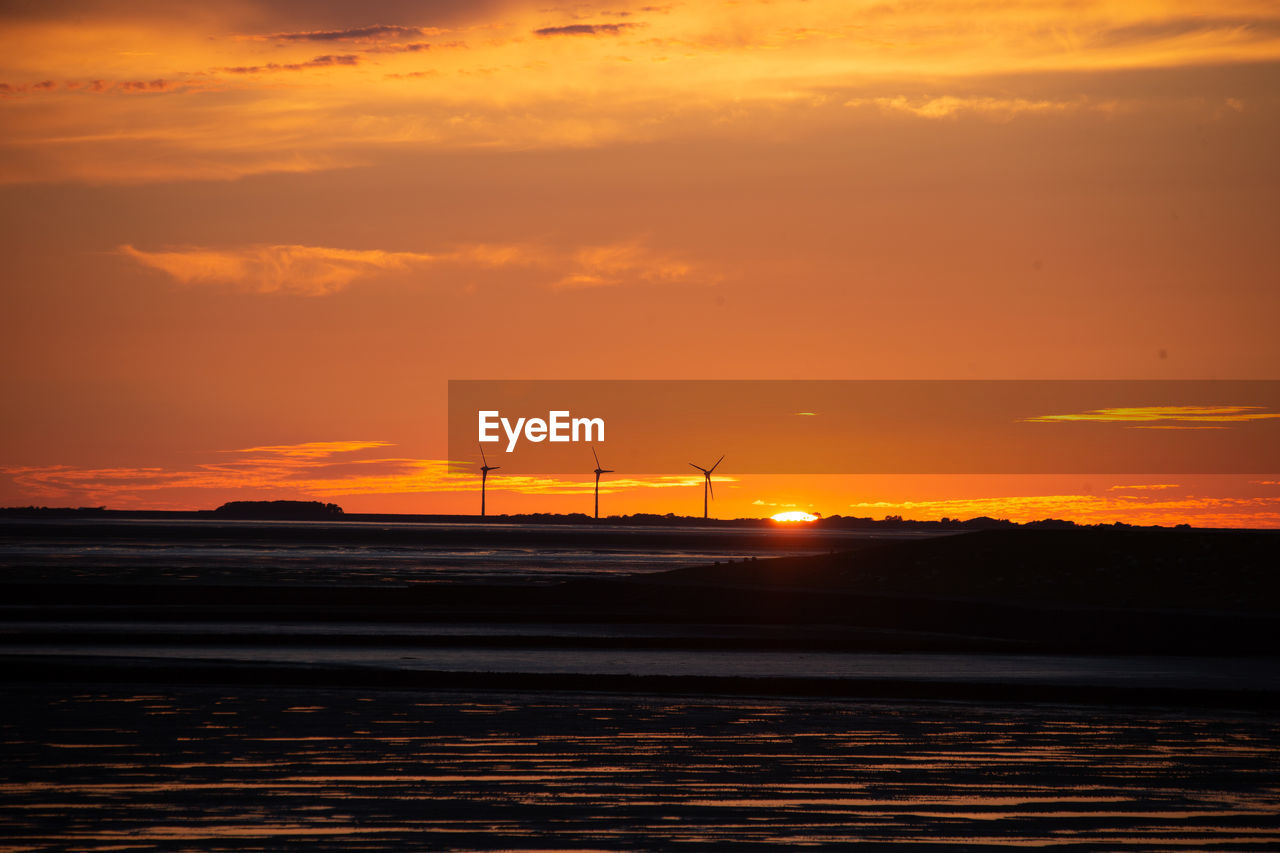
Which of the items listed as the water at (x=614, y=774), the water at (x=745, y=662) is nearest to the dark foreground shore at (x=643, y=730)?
the water at (x=614, y=774)

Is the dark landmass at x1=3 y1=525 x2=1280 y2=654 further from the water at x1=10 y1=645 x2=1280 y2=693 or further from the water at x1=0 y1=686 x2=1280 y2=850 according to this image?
the water at x1=0 y1=686 x2=1280 y2=850

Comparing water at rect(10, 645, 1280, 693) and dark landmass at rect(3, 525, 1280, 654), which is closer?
water at rect(10, 645, 1280, 693)

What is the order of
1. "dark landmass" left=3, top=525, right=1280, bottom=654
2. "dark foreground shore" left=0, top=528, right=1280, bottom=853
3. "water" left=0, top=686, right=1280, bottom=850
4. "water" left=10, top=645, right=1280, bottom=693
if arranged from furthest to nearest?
"dark landmass" left=3, top=525, right=1280, bottom=654 < "water" left=10, top=645, right=1280, bottom=693 < "dark foreground shore" left=0, top=528, right=1280, bottom=853 < "water" left=0, top=686, right=1280, bottom=850

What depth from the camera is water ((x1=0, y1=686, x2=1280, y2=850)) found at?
614 inches

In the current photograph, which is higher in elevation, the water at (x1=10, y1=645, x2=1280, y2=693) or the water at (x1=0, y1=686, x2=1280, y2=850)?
the water at (x1=0, y1=686, x2=1280, y2=850)

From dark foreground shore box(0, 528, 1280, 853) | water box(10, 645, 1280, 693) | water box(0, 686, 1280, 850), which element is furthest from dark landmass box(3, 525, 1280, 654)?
water box(0, 686, 1280, 850)

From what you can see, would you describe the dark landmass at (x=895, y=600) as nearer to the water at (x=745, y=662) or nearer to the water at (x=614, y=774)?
the water at (x=745, y=662)

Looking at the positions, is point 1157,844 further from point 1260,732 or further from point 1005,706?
point 1005,706

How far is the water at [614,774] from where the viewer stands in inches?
614

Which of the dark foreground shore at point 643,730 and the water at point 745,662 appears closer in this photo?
the dark foreground shore at point 643,730

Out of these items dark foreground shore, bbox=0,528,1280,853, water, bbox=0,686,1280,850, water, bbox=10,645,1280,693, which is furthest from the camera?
water, bbox=10,645,1280,693

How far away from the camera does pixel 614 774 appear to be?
19.3 m

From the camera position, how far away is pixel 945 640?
44125mm

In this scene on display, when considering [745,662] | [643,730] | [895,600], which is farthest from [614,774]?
[895,600]
